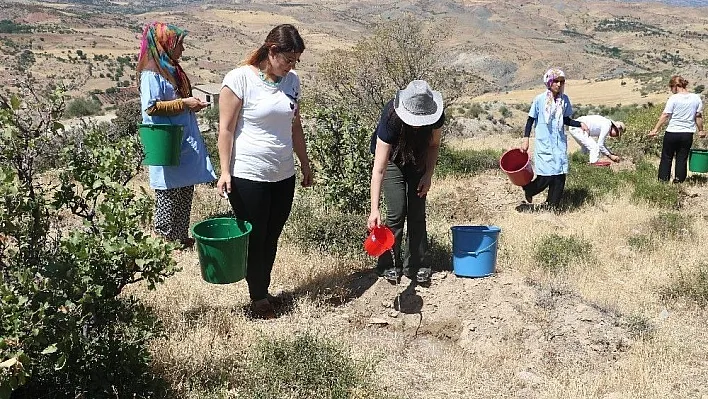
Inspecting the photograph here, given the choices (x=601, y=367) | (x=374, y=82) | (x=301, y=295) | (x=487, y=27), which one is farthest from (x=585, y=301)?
(x=487, y=27)

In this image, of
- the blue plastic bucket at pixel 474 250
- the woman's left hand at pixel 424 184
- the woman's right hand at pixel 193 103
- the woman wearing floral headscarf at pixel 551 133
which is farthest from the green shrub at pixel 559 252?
the woman's right hand at pixel 193 103

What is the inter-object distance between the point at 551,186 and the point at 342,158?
92.9 inches

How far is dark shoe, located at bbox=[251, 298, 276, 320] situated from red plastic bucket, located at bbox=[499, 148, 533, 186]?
3.33m

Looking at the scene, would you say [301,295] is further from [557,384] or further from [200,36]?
[200,36]

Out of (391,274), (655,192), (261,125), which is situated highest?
(261,125)

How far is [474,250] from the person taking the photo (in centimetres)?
429

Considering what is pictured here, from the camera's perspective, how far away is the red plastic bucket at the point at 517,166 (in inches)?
249

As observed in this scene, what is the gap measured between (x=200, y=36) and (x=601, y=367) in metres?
105

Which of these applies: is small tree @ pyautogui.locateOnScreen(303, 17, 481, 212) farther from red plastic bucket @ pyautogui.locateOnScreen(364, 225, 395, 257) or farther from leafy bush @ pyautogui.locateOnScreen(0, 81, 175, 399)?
leafy bush @ pyautogui.locateOnScreen(0, 81, 175, 399)

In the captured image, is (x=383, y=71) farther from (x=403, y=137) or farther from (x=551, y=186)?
(x=403, y=137)

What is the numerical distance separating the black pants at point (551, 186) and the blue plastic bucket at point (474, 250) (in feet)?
8.69

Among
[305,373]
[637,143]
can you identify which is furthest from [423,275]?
[637,143]

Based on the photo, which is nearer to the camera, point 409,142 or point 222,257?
point 222,257

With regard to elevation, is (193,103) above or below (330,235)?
above
